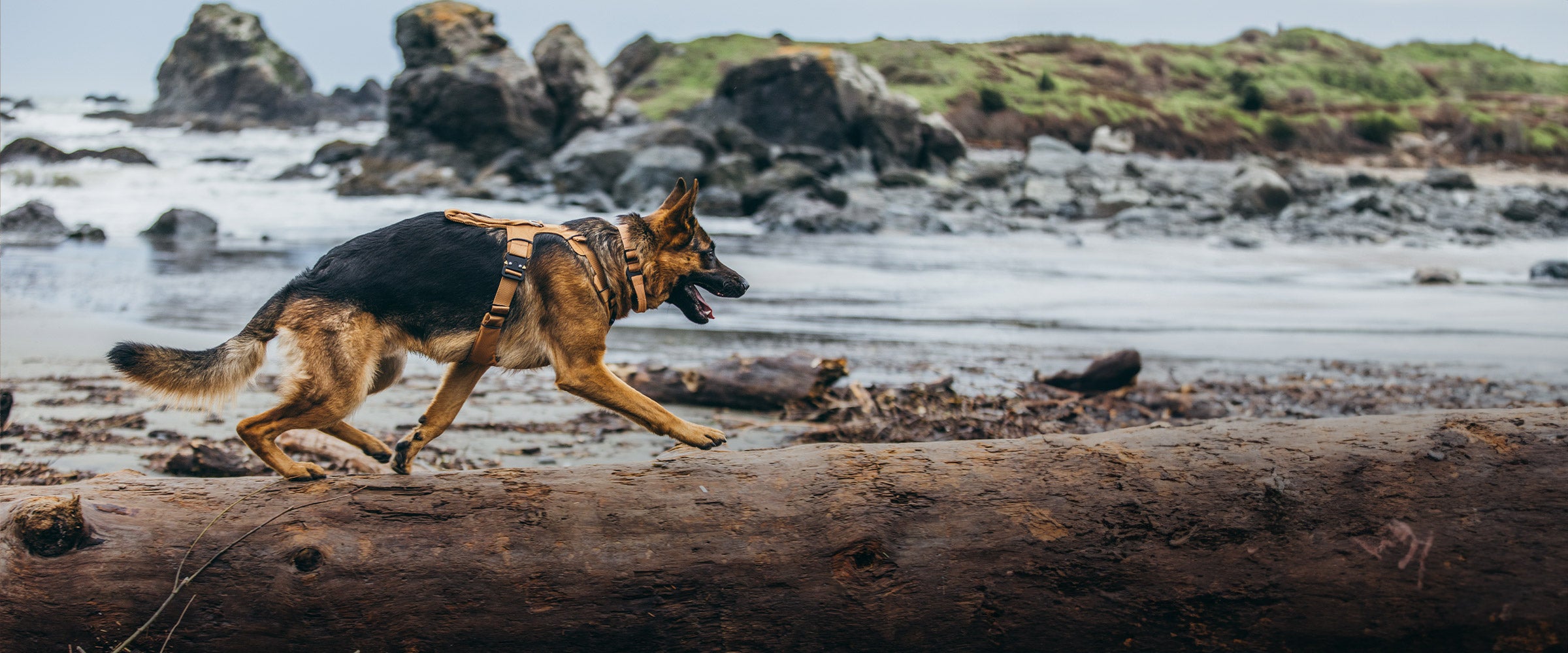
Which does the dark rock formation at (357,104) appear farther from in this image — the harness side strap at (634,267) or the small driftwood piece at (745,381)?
the harness side strap at (634,267)

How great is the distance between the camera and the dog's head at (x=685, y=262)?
4.43 metres

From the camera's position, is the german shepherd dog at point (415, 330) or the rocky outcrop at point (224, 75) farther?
the rocky outcrop at point (224, 75)

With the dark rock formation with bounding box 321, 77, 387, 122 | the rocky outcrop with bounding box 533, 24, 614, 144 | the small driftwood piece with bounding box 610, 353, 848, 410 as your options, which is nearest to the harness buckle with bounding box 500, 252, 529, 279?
the small driftwood piece with bounding box 610, 353, 848, 410

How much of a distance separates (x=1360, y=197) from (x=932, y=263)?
2206cm

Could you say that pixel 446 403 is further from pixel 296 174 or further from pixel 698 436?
pixel 296 174

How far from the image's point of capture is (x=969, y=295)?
16.0 m

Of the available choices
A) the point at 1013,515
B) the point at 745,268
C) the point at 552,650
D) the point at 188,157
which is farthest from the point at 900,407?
the point at 188,157

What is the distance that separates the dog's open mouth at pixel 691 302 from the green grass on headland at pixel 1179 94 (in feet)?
136

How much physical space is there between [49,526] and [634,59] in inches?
2322

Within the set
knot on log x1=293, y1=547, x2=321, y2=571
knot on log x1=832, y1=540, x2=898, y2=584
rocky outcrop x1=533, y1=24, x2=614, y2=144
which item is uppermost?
rocky outcrop x1=533, y1=24, x2=614, y2=144

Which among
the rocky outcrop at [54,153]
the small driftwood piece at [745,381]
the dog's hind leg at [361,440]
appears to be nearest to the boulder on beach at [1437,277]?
the small driftwood piece at [745,381]

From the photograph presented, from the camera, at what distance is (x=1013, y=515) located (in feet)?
11.0

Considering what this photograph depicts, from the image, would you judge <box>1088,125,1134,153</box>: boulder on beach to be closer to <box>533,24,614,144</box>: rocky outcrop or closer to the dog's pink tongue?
<box>533,24,614,144</box>: rocky outcrop

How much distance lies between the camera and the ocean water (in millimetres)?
10523
